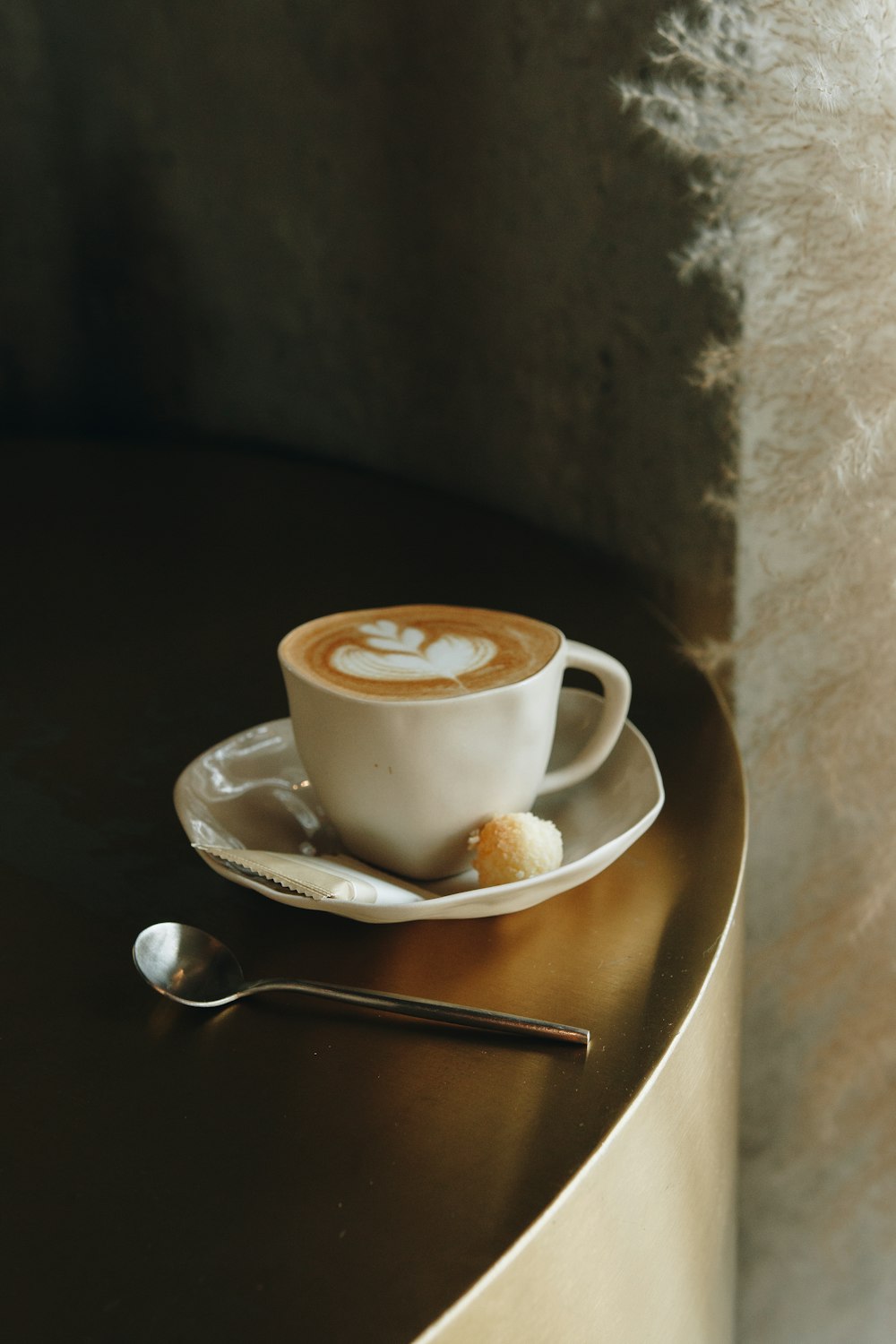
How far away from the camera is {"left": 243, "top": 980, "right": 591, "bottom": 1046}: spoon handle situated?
1.48 ft

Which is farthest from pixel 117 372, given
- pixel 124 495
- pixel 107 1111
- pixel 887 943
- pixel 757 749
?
pixel 107 1111

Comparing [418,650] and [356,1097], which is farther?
[418,650]

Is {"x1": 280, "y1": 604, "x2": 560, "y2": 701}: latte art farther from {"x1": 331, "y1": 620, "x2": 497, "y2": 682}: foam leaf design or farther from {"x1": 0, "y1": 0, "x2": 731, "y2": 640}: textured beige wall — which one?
{"x1": 0, "y1": 0, "x2": 731, "y2": 640}: textured beige wall

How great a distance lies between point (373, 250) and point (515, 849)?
4.14ft

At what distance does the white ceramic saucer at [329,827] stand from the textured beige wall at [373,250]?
374mm

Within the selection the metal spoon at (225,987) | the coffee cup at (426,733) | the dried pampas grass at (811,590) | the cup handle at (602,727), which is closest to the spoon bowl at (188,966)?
the metal spoon at (225,987)

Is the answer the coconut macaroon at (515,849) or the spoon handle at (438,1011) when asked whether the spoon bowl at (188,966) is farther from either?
the coconut macaroon at (515,849)

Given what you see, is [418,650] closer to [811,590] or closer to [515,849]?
[515,849]

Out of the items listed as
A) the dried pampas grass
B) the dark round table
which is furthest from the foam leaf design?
the dried pampas grass

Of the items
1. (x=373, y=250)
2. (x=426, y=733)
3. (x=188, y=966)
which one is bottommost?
(x=188, y=966)

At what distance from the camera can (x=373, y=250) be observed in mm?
1576

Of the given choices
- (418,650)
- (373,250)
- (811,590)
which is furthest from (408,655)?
(373,250)

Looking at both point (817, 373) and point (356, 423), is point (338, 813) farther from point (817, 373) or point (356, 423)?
point (356, 423)

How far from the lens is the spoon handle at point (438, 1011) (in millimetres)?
452
